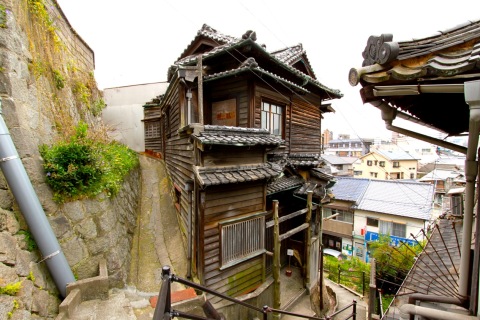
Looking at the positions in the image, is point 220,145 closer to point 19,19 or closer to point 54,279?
point 54,279

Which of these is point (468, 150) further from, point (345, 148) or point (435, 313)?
point (345, 148)

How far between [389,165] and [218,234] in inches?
1429

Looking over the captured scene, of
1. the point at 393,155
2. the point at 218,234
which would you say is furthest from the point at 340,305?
the point at 393,155

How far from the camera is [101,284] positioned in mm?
5348

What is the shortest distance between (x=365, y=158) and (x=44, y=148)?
39.5 metres

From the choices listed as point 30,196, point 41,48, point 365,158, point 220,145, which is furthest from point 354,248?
point 41,48

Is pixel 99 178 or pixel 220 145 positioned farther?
pixel 220 145

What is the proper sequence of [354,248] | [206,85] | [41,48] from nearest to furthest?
[41,48] → [206,85] → [354,248]

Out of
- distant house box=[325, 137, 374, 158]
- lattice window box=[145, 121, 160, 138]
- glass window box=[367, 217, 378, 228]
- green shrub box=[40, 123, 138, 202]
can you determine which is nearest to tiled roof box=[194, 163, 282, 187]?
green shrub box=[40, 123, 138, 202]

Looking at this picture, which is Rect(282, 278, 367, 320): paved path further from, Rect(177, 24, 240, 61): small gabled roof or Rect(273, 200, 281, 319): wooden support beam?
Rect(177, 24, 240, 61): small gabled roof

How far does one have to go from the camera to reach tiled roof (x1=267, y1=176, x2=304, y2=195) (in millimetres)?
9375

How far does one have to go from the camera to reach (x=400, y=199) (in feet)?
72.5

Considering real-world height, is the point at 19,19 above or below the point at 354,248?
above

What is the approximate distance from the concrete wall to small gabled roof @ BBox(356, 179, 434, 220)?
76.5 ft
